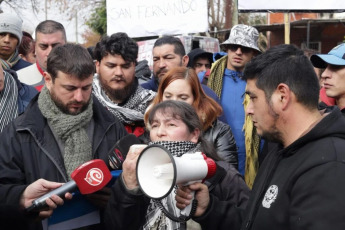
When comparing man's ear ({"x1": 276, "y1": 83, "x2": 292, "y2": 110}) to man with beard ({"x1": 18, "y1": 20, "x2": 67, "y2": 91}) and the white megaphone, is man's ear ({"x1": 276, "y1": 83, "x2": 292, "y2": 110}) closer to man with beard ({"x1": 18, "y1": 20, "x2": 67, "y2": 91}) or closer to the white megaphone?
the white megaphone

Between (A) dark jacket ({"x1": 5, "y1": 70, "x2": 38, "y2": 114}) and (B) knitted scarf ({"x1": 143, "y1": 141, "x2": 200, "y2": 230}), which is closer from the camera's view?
(B) knitted scarf ({"x1": 143, "y1": 141, "x2": 200, "y2": 230})

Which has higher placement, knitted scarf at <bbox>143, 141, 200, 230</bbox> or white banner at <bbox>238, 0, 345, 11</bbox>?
white banner at <bbox>238, 0, 345, 11</bbox>

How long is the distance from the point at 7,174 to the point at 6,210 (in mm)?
199

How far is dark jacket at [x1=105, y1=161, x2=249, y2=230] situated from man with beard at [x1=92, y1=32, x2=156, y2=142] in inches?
52.2

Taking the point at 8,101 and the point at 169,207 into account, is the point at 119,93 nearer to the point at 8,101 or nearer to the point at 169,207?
the point at 8,101

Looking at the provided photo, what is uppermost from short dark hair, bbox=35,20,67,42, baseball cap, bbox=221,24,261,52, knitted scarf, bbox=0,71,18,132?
short dark hair, bbox=35,20,67,42

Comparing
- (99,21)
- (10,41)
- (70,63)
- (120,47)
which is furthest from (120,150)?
(99,21)

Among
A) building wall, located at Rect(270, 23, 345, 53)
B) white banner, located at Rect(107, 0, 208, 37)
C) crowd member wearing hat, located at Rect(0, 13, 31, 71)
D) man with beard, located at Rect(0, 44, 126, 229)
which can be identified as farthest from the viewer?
building wall, located at Rect(270, 23, 345, 53)

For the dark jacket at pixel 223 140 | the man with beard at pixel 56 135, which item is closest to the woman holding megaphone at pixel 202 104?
the dark jacket at pixel 223 140

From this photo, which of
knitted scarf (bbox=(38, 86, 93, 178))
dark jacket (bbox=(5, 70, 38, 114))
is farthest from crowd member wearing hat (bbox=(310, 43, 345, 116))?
dark jacket (bbox=(5, 70, 38, 114))

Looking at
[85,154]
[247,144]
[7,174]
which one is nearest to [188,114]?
[85,154]

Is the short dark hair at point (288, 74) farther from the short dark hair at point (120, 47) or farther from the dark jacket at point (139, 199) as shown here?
the short dark hair at point (120, 47)

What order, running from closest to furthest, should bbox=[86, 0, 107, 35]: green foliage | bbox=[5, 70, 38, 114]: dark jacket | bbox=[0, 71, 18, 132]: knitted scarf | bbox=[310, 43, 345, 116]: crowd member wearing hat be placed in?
bbox=[0, 71, 18, 132]: knitted scarf
bbox=[5, 70, 38, 114]: dark jacket
bbox=[310, 43, 345, 116]: crowd member wearing hat
bbox=[86, 0, 107, 35]: green foliage

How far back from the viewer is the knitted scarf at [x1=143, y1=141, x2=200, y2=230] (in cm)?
274
